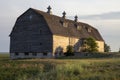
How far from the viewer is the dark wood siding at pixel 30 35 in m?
60.1

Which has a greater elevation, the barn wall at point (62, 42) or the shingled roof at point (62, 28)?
the shingled roof at point (62, 28)

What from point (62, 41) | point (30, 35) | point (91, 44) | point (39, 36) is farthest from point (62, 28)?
point (91, 44)

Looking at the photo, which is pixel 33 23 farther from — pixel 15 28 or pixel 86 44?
pixel 86 44

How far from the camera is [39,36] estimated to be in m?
61.0

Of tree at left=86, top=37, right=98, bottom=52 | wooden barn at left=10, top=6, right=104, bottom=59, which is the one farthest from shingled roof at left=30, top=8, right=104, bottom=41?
tree at left=86, top=37, right=98, bottom=52

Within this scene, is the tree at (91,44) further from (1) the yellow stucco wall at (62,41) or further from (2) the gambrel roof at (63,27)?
(1) the yellow stucco wall at (62,41)

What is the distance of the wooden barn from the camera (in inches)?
2357

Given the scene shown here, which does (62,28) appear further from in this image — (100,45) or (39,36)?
(100,45)

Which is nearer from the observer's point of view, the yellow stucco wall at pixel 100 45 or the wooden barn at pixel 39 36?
the wooden barn at pixel 39 36

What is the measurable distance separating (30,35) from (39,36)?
2.34 m

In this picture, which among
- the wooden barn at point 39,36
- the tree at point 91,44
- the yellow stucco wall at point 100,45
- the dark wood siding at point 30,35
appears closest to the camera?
the wooden barn at point 39,36

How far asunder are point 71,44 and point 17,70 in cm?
4025

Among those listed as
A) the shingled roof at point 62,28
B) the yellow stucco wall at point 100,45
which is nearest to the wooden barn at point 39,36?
the shingled roof at point 62,28

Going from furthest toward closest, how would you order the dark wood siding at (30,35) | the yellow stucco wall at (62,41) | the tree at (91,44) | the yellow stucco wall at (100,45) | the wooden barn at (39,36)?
the yellow stucco wall at (100,45) < the tree at (91,44) < the yellow stucco wall at (62,41) < the dark wood siding at (30,35) < the wooden barn at (39,36)
